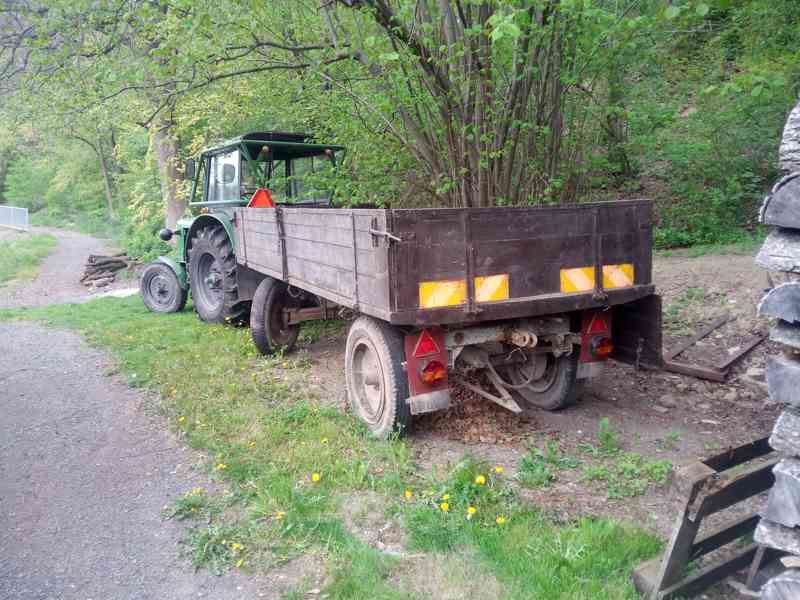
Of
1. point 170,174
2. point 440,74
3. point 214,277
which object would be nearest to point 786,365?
point 440,74

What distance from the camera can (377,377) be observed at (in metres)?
4.69

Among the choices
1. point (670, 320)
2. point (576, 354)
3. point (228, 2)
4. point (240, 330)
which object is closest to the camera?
point (576, 354)

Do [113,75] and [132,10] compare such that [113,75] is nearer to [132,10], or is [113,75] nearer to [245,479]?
[132,10]

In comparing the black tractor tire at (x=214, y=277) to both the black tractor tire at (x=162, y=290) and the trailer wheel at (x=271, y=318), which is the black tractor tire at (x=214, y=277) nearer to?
the black tractor tire at (x=162, y=290)

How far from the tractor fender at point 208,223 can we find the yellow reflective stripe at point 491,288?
177 inches

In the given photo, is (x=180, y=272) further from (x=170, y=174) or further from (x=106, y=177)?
(x=106, y=177)

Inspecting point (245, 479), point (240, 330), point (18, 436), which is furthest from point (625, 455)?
point (240, 330)

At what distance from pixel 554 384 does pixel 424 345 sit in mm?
1445

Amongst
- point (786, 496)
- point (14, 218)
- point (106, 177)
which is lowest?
point (786, 496)

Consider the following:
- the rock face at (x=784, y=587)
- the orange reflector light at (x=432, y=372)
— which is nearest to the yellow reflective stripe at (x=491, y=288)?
the orange reflector light at (x=432, y=372)

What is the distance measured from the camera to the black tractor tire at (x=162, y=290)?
33.3ft

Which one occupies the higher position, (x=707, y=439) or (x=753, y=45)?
(x=753, y=45)

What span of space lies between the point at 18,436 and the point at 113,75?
320cm

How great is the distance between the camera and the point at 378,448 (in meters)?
4.36
